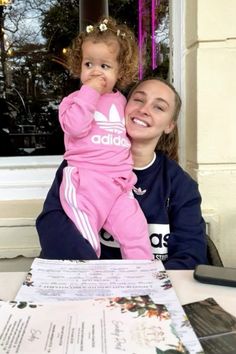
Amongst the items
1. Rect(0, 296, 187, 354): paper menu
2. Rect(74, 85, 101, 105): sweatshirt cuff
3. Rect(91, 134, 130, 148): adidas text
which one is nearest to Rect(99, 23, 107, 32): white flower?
Rect(74, 85, 101, 105): sweatshirt cuff

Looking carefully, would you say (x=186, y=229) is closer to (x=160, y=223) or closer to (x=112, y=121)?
(x=160, y=223)

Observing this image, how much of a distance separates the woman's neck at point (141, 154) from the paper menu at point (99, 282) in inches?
21.9

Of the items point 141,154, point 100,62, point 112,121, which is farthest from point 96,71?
point 141,154

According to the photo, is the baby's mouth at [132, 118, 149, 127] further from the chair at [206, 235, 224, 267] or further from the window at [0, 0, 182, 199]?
the window at [0, 0, 182, 199]

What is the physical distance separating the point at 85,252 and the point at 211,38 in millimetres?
1042

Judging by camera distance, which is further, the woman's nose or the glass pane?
the glass pane

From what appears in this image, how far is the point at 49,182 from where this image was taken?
2.12 meters

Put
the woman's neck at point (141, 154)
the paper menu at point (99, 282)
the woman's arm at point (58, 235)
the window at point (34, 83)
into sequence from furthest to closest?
the window at point (34, 83) < the woman's neck at point (141, 154) < the woman's arm at point (58, 235) < the paper menu at point (99, 282)

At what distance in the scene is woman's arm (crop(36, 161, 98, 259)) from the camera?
47.5 inches

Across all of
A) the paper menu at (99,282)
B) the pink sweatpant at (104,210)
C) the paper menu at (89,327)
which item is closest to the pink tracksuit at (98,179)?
the pink sweatpant at (104,210)

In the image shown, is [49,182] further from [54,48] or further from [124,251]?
[124,251]

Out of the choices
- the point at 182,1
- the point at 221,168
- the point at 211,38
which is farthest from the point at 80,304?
the point at 182,1

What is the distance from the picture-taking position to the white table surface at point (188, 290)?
0.77 meters

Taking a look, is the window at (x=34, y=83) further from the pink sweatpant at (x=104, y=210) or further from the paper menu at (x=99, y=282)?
the paper menu at (x=99, y=282)
